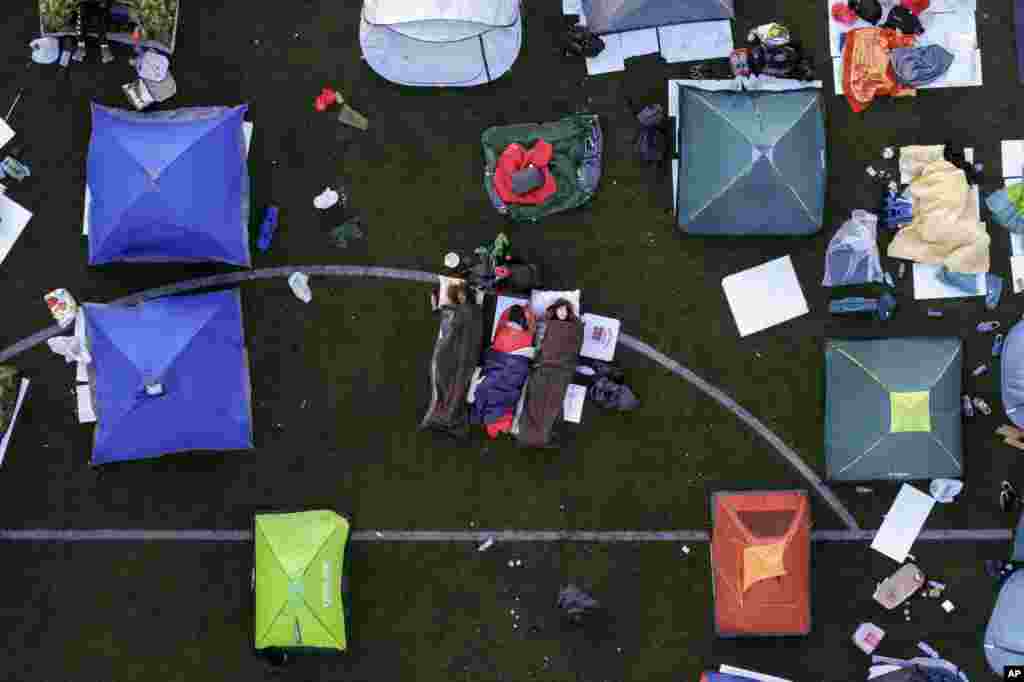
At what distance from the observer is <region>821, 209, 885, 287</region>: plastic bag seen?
10297 millimetres

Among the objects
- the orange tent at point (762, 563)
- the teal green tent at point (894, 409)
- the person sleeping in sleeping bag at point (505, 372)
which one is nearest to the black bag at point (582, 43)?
the person sleeping in sleeping bag at point (505, 372)

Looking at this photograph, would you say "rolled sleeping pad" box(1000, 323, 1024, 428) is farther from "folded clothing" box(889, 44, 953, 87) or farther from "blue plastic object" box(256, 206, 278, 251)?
"blue plastic object" box(256, 206, 278, 251)

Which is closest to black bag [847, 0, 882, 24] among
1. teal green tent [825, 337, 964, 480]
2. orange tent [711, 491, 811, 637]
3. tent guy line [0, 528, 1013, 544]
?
teal green tent [825, 337, 964, 480]

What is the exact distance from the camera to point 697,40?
10664 mm

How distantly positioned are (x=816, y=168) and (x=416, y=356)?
16.5 feet

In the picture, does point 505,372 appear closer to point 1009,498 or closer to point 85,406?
point 85,406

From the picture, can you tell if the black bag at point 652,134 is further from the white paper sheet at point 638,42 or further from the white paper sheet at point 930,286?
the white paper sheet at point 930,286

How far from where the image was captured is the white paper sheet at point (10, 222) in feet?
35.8

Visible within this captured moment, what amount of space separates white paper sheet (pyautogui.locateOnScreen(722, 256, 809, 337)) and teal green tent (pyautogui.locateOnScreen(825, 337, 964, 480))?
0.69 meters

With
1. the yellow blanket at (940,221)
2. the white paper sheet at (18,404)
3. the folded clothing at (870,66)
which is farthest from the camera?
the white paper sheet at (18,404)

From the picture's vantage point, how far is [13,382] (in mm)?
10852

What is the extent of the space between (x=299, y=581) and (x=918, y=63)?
9.03 m

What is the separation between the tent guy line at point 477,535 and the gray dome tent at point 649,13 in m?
5.83

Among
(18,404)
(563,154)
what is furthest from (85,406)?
(563,154)
